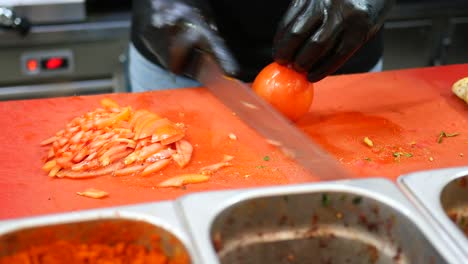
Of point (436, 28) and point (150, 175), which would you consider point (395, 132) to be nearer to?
point (150, 175)

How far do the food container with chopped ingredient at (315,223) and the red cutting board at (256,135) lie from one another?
6.9 inches

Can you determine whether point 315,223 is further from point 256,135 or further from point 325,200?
point 256,135

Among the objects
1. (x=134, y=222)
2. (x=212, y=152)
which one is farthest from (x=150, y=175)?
(x=134, y=222)

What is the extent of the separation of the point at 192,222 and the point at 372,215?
0.36m

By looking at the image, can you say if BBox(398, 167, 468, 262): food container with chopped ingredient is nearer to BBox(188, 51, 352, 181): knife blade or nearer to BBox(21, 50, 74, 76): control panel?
BBox(188, 51, 352, 181): knife blade

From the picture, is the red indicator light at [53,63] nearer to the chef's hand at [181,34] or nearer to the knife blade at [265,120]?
the chef's hand at [181,34]

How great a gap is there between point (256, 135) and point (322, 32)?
0.97ft

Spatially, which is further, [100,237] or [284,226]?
[284,226]

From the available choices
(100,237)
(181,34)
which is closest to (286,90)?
(181,34)

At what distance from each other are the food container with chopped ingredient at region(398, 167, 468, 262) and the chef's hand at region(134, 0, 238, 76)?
0.57 m

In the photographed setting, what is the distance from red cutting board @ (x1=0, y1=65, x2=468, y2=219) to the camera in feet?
4.72

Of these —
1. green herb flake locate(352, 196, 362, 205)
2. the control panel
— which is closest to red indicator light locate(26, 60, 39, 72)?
the control panel

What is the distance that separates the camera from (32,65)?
8.70 feet

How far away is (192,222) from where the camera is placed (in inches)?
46.3
